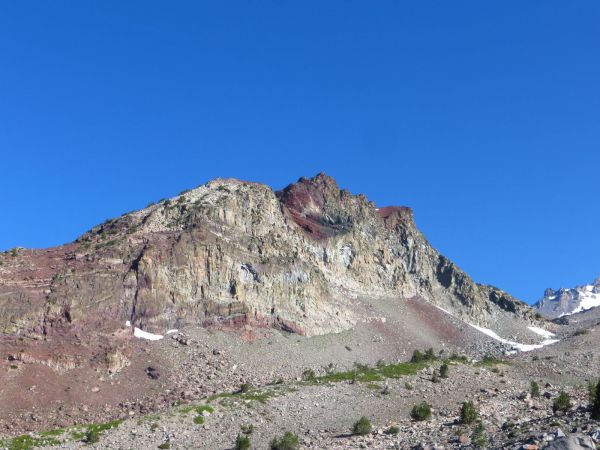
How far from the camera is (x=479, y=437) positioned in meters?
40.6

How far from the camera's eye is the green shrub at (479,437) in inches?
1517

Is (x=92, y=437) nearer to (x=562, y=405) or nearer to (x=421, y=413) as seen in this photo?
(x=421, y=413)

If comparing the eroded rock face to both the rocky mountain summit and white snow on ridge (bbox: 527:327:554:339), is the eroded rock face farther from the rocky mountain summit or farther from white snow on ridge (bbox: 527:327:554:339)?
white snow on ridge (bbox: 527:327:554:339)

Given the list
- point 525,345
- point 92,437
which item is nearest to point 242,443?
point 92,437

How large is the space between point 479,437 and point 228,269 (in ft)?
221

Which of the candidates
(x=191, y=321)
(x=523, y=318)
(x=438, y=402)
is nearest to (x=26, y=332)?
(x=191, y=321)

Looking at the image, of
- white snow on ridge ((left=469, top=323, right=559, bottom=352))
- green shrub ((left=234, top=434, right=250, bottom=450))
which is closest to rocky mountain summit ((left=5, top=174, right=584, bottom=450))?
white snow on ridge ((left=469, top=323, right=559, bottom=352))

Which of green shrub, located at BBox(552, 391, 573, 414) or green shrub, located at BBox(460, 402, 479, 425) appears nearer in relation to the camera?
green shrub, located at BBox(460, 402, 479, 425)

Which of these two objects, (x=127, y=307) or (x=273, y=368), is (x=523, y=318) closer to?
(x=273, y=368)

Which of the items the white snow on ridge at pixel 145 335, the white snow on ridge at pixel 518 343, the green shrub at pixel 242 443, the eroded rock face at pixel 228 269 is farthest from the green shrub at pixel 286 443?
the white snow on ridge at pixel 518 343

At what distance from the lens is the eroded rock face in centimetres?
8906

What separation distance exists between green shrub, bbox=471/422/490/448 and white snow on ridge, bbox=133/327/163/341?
5218 cm

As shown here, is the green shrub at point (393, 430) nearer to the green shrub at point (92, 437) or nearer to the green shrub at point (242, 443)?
the green shrub at point (242, 443)

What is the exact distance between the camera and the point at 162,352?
8238 centimetres
